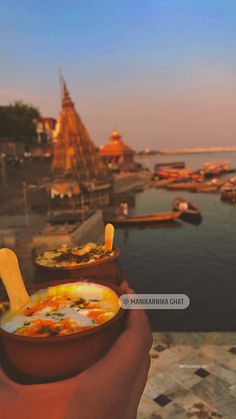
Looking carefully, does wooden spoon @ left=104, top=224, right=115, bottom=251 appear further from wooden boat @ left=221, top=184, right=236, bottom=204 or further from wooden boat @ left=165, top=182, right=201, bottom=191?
wooden boat @ left=165, top=182, right=201, bottom=191

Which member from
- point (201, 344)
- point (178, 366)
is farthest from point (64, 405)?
point (201, 344)

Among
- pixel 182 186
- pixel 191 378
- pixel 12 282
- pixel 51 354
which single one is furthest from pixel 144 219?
pixel 182 186

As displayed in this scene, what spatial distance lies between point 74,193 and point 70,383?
46.0 meters

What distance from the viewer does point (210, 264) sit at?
26.6m

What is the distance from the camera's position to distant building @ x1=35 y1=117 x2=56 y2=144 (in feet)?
426

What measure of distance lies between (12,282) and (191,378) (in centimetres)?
803

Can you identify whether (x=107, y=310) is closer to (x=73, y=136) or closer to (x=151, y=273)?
(x=151, y=273)

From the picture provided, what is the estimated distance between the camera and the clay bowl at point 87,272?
4531 mm

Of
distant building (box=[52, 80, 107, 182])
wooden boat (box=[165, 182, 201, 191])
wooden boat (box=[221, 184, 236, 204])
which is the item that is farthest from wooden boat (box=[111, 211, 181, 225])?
wooden boat (box=[165, 182, 201, 191])

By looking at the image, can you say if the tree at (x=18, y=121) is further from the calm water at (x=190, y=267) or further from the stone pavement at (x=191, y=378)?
the stone pavement at (x=191, y=378)

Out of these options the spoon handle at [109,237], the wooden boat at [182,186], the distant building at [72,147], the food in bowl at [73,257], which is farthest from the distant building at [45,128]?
the food in bowl at [73,257]

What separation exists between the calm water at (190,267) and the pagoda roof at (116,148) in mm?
64991

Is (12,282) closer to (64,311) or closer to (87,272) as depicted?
(64,311)

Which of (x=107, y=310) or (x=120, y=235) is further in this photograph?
(x=120, y=235)
